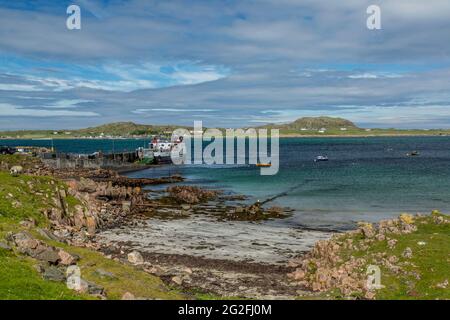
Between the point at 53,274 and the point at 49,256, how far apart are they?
2.93 m

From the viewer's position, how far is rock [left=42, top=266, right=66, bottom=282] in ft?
59.3

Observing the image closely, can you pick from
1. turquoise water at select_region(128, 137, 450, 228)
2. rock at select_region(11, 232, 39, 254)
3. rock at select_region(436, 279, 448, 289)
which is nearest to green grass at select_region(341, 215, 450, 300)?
rock at select_region(436, 279, 448, 289)

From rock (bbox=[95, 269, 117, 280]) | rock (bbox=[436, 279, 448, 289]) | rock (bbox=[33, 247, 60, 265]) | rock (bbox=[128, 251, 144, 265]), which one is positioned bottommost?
rock (bbox=[128, 251, 144, 265])

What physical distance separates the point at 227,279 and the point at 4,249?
1255 centimetres

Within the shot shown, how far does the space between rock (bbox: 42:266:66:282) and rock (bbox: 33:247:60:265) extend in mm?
1436

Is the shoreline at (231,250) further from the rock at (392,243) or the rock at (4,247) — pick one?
the rock at (4,247)

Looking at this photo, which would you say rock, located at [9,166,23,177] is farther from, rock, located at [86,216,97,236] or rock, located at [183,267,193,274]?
rock, located at [183,267,193,274]

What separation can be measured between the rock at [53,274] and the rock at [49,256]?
56.6 inches

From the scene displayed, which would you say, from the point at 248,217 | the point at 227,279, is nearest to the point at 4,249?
the point at 227,279

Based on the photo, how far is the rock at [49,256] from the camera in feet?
68.6

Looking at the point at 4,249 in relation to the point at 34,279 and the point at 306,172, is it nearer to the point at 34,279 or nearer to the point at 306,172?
the point at 34,279

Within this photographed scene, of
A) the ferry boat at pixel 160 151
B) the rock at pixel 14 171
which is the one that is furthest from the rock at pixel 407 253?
the ferry boat at pixel 160 151
